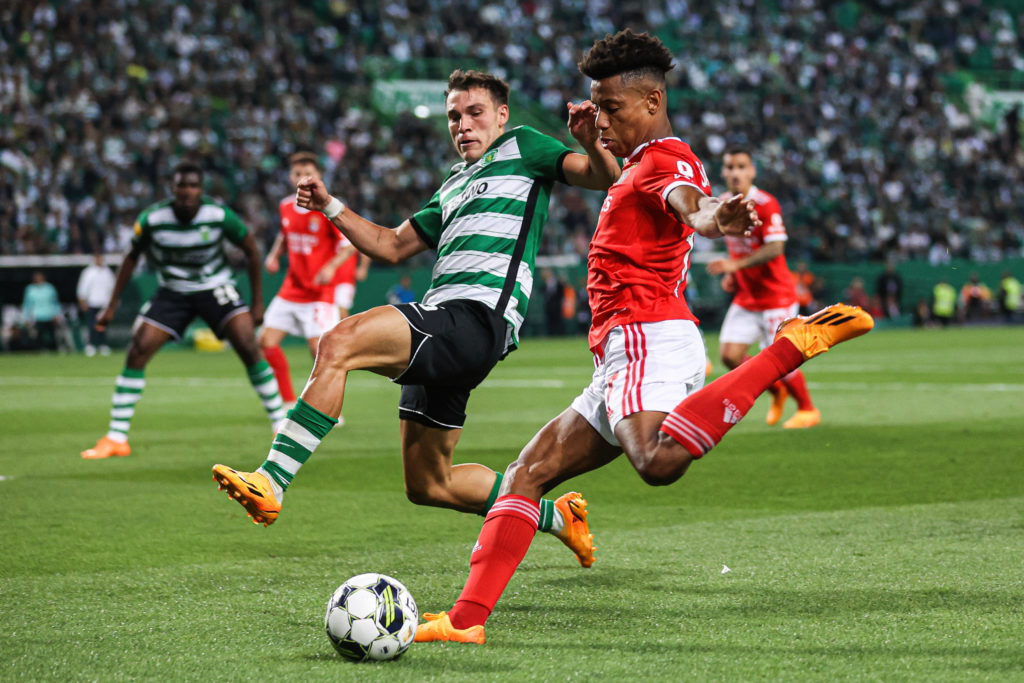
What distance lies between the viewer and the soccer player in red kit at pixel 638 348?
4262mm

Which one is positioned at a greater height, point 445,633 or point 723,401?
Answer: point 723,401

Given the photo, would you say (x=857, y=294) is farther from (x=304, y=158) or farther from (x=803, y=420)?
(x=304, y=158)

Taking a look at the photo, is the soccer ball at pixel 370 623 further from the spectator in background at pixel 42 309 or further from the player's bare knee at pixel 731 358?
the spectator in background at pixel 42 309

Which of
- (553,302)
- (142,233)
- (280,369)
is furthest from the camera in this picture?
(553,302)

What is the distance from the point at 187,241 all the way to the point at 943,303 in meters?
27.7

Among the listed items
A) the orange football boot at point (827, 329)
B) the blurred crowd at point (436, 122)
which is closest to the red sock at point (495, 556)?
the orange football boot at point (827, 329)

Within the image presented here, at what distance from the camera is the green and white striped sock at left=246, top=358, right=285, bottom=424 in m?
10.7

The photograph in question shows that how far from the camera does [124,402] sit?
395 inches

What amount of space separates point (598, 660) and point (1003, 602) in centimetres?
165

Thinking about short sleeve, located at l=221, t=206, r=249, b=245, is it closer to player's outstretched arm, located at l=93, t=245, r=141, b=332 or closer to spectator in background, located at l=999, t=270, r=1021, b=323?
player's outstretched arm, located at l=93, t=245, r=141, b=332

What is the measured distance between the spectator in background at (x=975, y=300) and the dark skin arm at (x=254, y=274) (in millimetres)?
28183

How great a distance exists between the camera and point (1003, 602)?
4.64 m

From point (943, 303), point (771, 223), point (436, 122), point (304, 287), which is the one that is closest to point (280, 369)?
point (304, 287)

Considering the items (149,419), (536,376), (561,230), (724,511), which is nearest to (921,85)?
(561,230)
